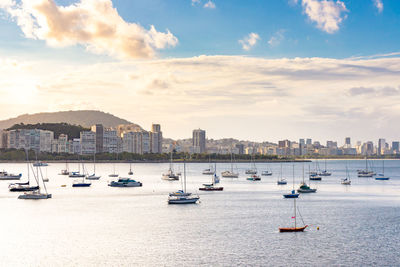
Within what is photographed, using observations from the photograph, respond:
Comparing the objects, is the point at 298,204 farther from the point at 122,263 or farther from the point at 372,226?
the point at 122,263

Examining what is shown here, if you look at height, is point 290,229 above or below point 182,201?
below

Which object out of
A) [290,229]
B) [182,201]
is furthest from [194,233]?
[182,201]

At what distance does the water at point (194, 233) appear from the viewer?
4919cm

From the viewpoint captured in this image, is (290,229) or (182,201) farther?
(182,201)

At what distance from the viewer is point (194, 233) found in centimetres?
6225

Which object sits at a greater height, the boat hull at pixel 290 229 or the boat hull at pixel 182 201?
the boat hull at pixel 182 201

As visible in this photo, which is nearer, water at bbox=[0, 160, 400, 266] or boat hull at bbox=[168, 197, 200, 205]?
water at bbox=[0, 160, 400, 266]

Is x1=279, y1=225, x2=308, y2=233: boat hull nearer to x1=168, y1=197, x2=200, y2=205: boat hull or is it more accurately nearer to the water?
the water

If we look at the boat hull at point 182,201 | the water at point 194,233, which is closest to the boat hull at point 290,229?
the water at point 194,233

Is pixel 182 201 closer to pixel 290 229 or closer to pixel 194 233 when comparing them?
pixel 194 233

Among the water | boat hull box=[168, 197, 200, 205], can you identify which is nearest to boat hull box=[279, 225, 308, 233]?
the water

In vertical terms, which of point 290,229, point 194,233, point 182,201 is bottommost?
point 194,233

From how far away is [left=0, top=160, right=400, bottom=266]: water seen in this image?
4919cm

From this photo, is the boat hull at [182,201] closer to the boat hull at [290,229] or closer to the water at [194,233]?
the water at [194,233]
